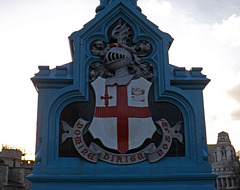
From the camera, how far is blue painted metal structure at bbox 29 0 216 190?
11258 millimetres

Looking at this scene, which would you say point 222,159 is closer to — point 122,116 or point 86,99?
point 122,116

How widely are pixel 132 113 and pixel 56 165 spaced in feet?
10.2

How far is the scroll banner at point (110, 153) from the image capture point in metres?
11.5

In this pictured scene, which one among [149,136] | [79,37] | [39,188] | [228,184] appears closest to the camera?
[39,188]

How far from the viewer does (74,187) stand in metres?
11.1

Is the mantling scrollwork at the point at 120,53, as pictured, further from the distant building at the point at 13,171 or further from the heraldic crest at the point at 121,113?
the distant building at the point at 13,171

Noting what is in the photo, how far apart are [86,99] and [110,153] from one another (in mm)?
2094

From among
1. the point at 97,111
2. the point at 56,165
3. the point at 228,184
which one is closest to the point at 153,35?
the point at 97,111

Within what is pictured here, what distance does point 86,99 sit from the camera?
1223 centimetres

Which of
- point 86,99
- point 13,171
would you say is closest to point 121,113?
point 86,99

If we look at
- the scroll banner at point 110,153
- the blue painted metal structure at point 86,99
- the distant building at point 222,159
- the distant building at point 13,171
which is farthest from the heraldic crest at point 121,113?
the distant building at point 222,159

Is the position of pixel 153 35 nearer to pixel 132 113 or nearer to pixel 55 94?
pixel 132 113

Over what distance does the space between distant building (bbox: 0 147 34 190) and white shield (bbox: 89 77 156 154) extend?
36599 millimetres

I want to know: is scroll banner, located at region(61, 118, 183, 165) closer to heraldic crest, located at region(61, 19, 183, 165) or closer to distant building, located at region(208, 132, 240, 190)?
heraldic crest, located at region(61, 19, 183, 165)
